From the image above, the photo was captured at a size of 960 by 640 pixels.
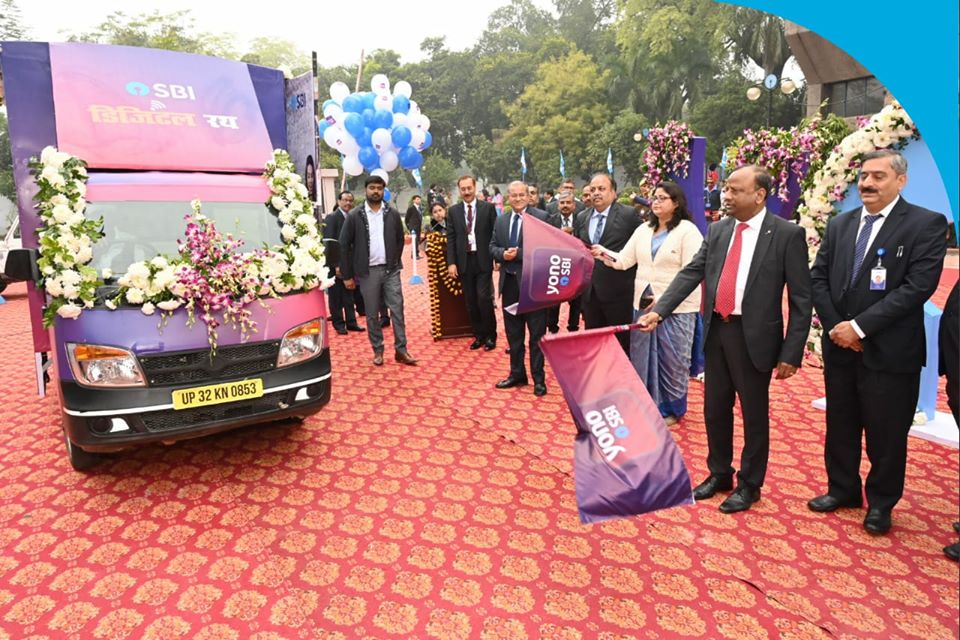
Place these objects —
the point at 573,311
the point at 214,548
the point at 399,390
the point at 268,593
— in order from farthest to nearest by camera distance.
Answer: the point at 573,311, the point at 399,390, the point at 214,548, the point at 268,593

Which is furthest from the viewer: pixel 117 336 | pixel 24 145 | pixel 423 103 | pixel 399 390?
pixel 423 103

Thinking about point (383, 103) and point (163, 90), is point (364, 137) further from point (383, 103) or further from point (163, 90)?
point (163, 90)

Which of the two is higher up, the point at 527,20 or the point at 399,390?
the point at 527,20

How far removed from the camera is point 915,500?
3.60 metres

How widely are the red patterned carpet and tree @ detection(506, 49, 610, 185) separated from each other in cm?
3457

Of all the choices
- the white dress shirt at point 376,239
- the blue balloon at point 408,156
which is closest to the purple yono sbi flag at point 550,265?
the white dress shirt at point 376,239

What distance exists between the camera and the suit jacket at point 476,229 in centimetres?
695

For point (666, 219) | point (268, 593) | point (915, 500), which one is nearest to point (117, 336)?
point (268, 593)

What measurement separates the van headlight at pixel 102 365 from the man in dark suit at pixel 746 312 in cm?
294

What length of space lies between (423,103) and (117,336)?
46179mm

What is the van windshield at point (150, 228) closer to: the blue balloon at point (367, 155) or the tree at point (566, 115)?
the blue balloon at point (367, 155)

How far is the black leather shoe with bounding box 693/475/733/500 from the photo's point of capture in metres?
3.68

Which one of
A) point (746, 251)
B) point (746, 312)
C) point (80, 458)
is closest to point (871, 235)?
point (746, 251)

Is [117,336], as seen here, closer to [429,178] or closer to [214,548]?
[214,548]
